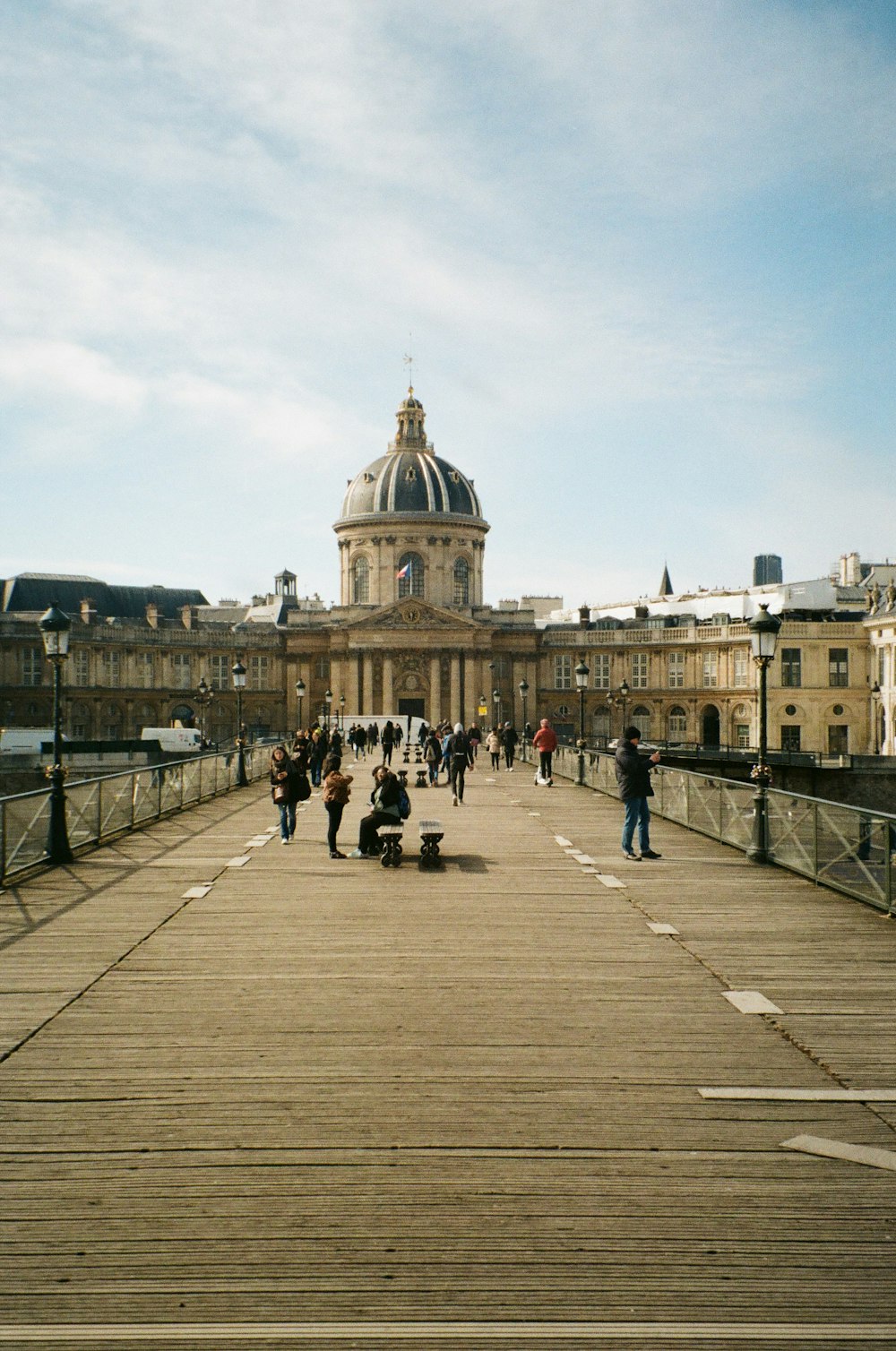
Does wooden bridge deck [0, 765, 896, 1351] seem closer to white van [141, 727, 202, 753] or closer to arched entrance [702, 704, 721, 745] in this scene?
white van [141, 727, 202, 753]

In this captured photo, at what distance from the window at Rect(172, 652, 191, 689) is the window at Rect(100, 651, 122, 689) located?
15.3 ft

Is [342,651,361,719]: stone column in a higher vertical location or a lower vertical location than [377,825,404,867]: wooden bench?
higher

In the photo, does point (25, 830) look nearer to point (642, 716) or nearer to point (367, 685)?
point (367, 685)

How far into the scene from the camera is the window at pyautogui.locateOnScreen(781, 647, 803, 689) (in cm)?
8381

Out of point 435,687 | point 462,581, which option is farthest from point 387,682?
point 462,581

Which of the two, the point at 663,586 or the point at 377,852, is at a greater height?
the point at 663,586

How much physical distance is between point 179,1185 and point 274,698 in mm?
93452

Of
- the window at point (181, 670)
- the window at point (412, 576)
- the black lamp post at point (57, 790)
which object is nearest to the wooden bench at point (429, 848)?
the black lamp post at point (57, 790)

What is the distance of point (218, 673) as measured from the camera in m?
98.1

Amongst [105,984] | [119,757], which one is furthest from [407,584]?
[105,984]

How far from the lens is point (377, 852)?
18078mm

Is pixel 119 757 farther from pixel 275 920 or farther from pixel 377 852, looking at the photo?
pixel 275 920

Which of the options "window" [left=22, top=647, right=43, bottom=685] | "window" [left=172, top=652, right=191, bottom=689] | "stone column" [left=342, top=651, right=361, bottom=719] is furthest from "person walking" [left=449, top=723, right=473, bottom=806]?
"window" [left=172, top=652, right=191, bottom=689]

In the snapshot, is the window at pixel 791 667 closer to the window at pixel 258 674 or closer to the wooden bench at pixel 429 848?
the window at pixel 258 674
